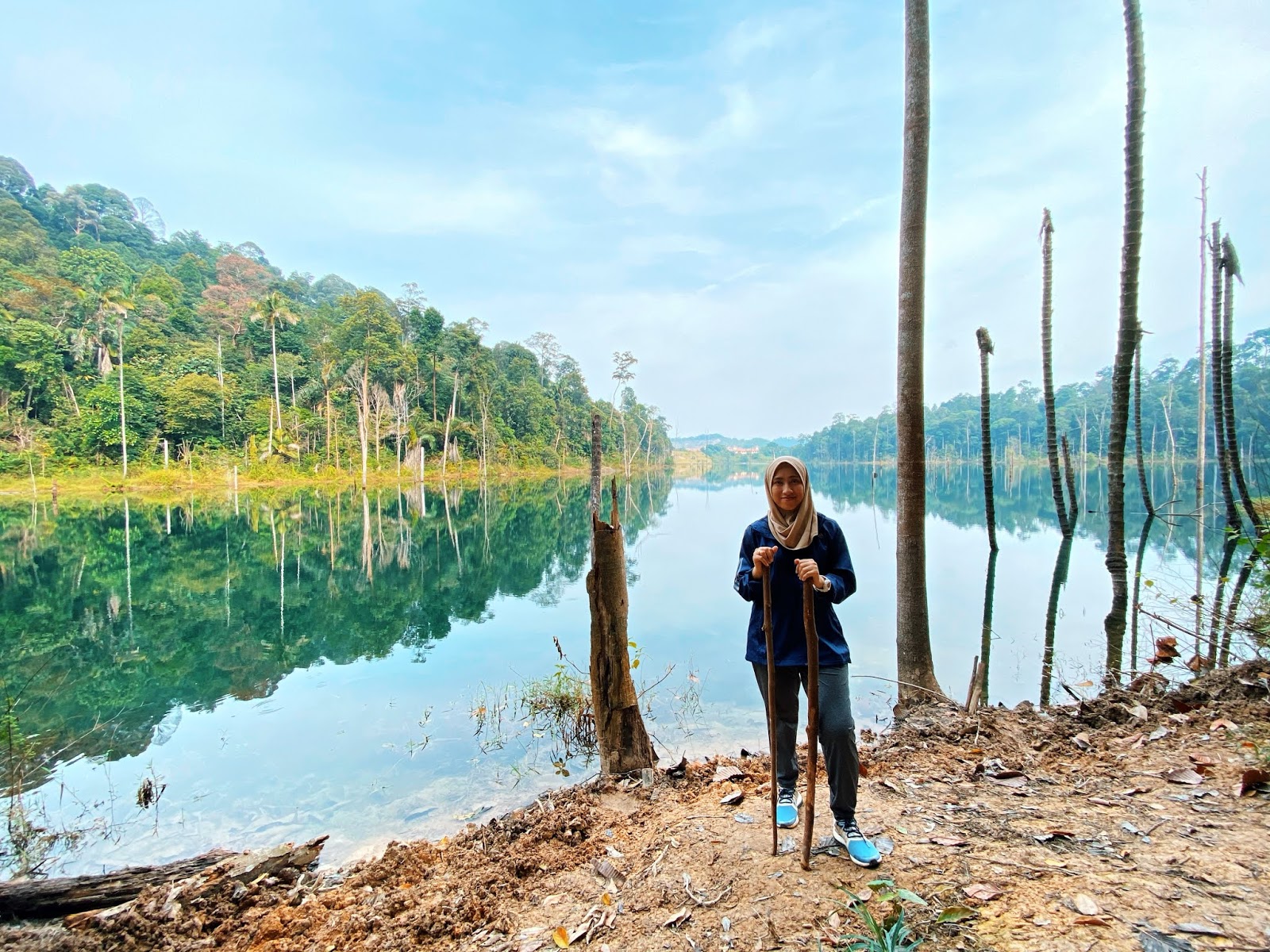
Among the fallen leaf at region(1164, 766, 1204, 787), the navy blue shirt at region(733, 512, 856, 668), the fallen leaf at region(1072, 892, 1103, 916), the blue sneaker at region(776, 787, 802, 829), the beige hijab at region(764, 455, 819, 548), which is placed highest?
the beige hijab at region(764, 455, 819, 548)

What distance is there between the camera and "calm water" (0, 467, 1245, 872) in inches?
192

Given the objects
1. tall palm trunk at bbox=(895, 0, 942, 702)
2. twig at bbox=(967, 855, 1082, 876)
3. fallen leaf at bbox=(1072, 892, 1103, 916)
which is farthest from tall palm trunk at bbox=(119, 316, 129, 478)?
fallen leaf at bbox=(1072, 892, 1103, 916)

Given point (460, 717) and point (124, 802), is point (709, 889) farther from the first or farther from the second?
point (124, 802)

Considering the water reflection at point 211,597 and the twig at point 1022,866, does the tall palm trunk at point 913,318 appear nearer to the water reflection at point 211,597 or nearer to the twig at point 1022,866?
the twig at point 1022,866

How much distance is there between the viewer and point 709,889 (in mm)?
2479

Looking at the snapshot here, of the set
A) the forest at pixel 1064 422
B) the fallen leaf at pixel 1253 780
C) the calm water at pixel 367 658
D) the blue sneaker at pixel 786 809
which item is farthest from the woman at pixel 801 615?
the forest at pixel 1064 422

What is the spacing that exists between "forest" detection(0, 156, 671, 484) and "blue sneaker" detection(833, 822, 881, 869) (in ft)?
66.2

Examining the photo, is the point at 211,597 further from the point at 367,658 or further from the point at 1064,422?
the point at 1064,422

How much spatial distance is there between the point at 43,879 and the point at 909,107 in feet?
24.3

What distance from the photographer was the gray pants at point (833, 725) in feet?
8.32

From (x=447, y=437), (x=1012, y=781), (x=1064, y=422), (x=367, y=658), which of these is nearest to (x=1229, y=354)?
(x=1012, y=781)

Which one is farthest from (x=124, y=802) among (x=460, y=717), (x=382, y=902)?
(x=382, y=902)

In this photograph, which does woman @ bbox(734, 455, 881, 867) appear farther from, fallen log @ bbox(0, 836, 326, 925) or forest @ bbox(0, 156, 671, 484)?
forest @ bbox(0, 156, 671, 484)

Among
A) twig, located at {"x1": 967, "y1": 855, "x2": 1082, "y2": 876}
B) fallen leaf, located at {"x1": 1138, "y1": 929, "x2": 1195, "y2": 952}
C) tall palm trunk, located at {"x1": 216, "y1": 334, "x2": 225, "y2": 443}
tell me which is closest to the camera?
fallen leaf, located at {"x1": 1138, "y1": 929, "x2": 1195, "y2": 952}
